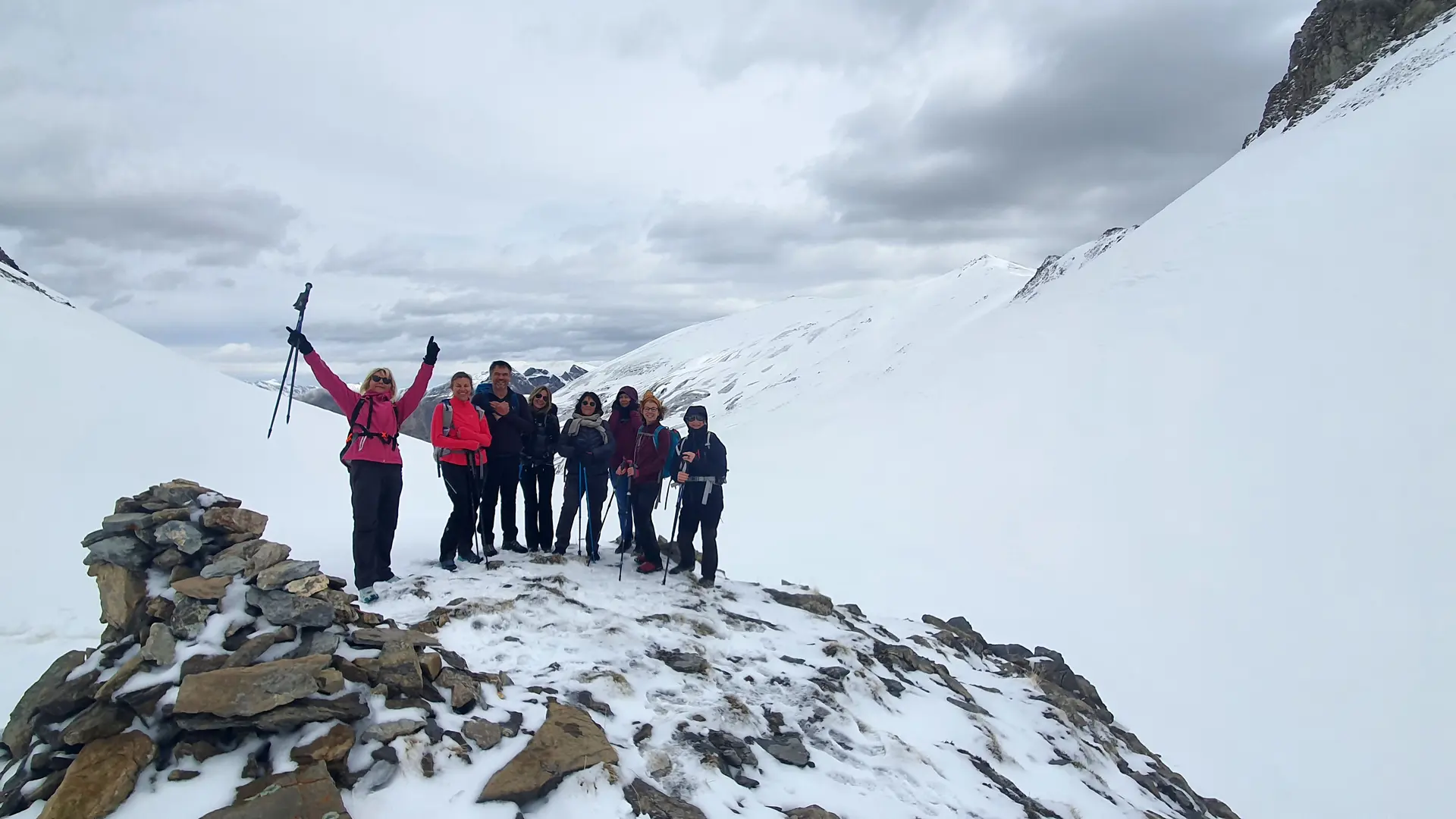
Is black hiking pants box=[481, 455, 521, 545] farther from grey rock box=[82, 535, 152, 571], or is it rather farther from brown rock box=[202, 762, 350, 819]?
brown rock box=[202, 762, 350, 819]

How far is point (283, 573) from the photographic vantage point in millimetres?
5699

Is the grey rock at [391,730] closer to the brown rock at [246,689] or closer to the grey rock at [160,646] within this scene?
the brown rock at [246,689]

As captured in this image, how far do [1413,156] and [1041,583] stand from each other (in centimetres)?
2388

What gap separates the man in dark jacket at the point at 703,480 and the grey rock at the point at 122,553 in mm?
5756

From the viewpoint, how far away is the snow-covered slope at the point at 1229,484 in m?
11.0

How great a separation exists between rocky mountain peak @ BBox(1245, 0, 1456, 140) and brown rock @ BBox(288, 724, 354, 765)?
163 ft

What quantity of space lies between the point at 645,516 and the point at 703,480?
3.37ft

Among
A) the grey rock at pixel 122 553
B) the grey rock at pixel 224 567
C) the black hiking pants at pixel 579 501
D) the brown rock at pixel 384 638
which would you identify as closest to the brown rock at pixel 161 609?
the grey rock at pixel 224 567

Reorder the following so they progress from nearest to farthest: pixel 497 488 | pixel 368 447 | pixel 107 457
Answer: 1. pixel 368 447
2. pixel 497 488
3. pixel 107 457

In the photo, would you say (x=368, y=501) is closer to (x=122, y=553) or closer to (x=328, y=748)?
(x=122, y=553)

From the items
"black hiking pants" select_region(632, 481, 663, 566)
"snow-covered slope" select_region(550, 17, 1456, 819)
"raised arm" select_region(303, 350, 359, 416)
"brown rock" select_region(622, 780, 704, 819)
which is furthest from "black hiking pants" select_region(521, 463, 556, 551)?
"snow-covered slope" select_region(550, 17, 1456, 819)

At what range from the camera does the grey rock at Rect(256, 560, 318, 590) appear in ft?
18.4

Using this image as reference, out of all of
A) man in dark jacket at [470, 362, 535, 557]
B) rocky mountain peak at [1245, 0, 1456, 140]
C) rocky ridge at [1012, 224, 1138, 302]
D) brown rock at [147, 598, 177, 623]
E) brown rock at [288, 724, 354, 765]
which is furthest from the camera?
rocky ridge at [1012, 224, 1138, 302]

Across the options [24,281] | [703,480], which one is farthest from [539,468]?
[24,281]
